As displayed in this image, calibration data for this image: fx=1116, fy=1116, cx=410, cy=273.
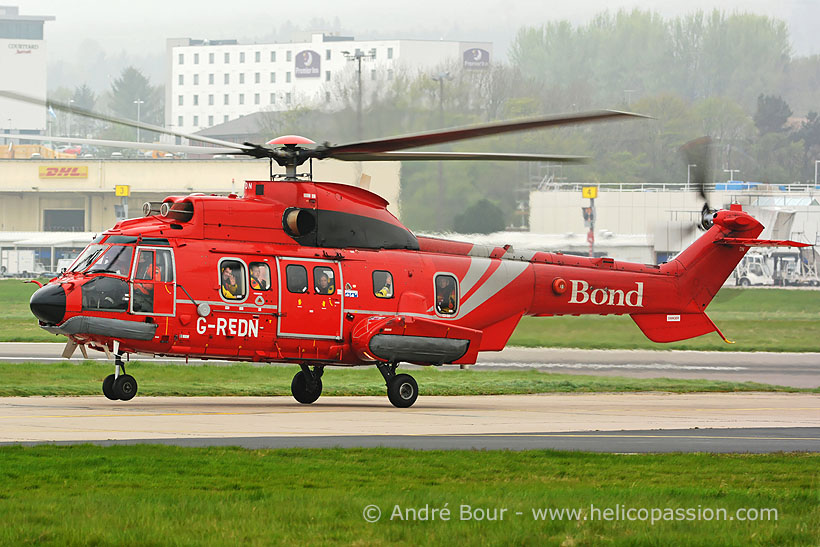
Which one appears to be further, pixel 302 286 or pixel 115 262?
pixel 302 286

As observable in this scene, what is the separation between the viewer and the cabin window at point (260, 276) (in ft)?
62.7

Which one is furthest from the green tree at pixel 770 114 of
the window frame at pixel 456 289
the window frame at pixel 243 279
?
the window frame at pixel 243 279

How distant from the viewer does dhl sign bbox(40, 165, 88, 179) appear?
297 feet

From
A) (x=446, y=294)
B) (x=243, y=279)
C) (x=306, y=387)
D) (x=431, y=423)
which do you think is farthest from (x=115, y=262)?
(x=446, y=294)

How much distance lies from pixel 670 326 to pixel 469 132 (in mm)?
9669

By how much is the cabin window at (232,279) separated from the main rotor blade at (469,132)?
7.98ft

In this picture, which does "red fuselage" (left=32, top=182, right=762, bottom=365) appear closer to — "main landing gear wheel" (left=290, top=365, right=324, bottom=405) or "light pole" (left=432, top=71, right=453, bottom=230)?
"main landing gear wheel" (left=290, top=365, right=324, bottom=405)

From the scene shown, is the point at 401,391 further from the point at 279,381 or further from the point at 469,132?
the point at 279,381

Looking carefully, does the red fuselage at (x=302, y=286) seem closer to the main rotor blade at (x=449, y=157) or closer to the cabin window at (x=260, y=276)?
the cabin window at (x=260, y=276)

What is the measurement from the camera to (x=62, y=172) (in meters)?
91.0

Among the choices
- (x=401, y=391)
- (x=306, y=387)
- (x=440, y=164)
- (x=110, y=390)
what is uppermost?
(x=440, y=164)

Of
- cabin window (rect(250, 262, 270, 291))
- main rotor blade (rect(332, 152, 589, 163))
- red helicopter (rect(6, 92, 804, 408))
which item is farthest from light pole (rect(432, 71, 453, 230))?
cabin window (rect(250, 262, 270, 291))

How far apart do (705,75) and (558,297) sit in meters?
70.6

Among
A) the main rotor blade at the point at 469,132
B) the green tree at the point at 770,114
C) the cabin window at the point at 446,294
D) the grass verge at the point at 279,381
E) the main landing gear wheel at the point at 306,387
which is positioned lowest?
the grass verge at the point at 279,381
